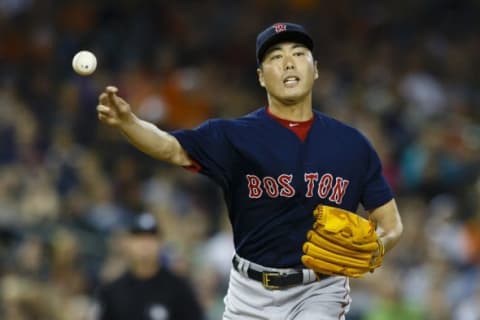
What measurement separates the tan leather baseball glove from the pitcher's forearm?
1.91 feet

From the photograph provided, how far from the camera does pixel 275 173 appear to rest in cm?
491

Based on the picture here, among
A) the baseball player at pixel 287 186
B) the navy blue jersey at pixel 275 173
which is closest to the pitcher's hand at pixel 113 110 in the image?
the baseball player at pixel 287 186

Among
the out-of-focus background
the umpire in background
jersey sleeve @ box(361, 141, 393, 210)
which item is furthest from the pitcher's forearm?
the out-of-focus background

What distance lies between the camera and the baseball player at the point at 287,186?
4.85 meters

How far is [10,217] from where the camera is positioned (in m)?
9.88

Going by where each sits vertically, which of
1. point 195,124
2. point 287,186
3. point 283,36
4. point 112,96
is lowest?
point 287,186

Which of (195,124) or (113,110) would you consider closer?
(113,110)

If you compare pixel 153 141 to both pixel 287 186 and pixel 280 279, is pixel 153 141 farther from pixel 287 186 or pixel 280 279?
pixel 280 279

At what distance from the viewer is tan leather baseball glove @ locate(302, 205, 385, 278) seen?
15.6 feet

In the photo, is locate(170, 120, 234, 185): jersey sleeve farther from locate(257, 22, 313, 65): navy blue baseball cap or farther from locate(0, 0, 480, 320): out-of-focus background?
locate(0, 0, 480, 320): out-of-focus background

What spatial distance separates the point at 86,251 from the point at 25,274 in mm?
724

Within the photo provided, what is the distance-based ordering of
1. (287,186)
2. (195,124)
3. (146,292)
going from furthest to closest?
(195,124), (146,292), (287,186)

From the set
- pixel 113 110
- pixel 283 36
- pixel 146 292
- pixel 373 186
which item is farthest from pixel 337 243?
pixel 146 292

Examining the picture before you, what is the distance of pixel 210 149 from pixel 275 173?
0.90ft
